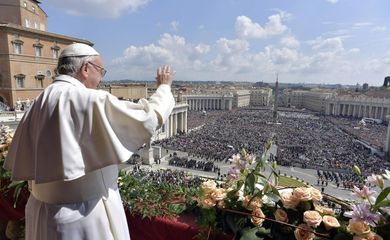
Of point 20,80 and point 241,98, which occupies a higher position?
point 20,80

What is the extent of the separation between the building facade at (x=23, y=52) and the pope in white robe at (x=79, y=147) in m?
21.1

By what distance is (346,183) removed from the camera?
22.4 meters

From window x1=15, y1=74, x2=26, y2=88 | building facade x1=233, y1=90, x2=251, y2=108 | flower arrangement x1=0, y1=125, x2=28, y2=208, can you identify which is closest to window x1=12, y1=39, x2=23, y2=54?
window x1=15, y1=74, x2=26, y2=88

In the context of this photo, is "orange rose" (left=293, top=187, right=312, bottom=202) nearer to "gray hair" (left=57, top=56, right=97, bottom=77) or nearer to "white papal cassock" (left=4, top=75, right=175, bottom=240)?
"white papal cassock" (left=4, top=75, right=175, bottom=240)

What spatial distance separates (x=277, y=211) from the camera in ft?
7.18

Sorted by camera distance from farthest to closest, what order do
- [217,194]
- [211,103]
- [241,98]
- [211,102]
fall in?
[241,98] < [211,103] < [211,102] < [217,194]

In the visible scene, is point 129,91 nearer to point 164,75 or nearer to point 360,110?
point 164,75

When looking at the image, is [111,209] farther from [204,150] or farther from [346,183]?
[204,150]

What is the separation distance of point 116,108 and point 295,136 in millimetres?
47452

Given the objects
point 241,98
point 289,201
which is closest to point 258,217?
point 289,201

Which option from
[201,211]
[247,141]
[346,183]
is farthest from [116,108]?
[247,141]

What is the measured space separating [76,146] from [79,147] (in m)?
0.02

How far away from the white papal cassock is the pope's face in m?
0.09

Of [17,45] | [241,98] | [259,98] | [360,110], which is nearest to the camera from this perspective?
[17,45]
